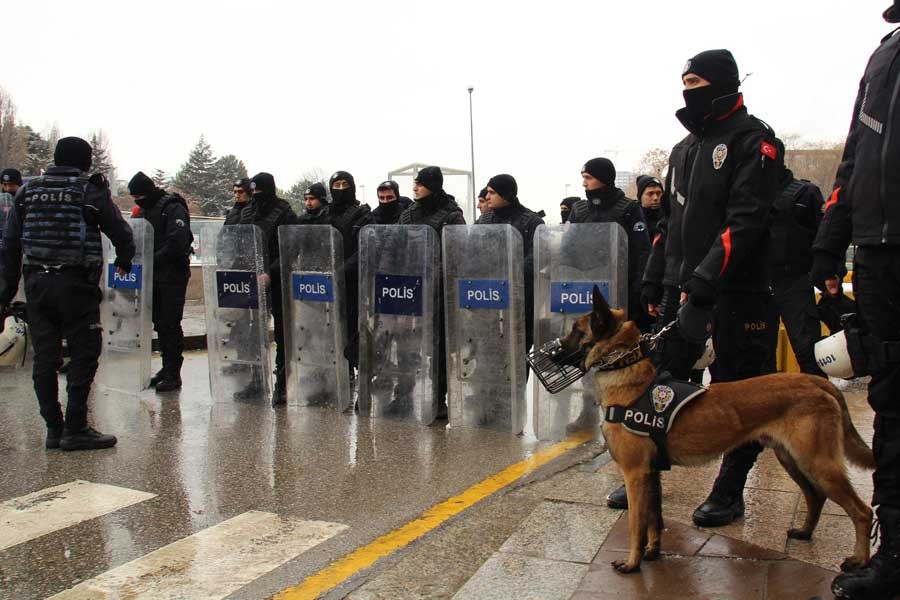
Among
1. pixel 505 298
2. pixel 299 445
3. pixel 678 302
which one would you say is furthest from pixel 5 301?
pixel 678 302

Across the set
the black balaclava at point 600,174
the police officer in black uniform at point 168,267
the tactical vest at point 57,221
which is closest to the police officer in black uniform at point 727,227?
the black balaclava at point 600,174

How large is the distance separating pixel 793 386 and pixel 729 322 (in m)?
0.60

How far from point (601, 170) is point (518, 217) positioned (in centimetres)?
83

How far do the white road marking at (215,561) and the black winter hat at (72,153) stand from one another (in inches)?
115

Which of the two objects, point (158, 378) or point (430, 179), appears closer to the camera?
point (430, 179)

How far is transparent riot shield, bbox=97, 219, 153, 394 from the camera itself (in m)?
7.31

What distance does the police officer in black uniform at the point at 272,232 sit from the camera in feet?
24.1

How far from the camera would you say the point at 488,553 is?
374cm

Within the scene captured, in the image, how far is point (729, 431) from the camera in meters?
3.41

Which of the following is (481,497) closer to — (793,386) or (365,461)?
(365,461)

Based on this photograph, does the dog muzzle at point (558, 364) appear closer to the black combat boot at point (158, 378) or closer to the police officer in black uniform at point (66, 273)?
the police officer in black uniform at point (66, 273)

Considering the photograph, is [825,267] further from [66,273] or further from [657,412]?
[66,273]

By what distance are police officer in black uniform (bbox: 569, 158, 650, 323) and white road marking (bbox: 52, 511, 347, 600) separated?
3083 millimetres

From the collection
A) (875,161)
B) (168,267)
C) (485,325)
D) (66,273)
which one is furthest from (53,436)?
(875,161)
